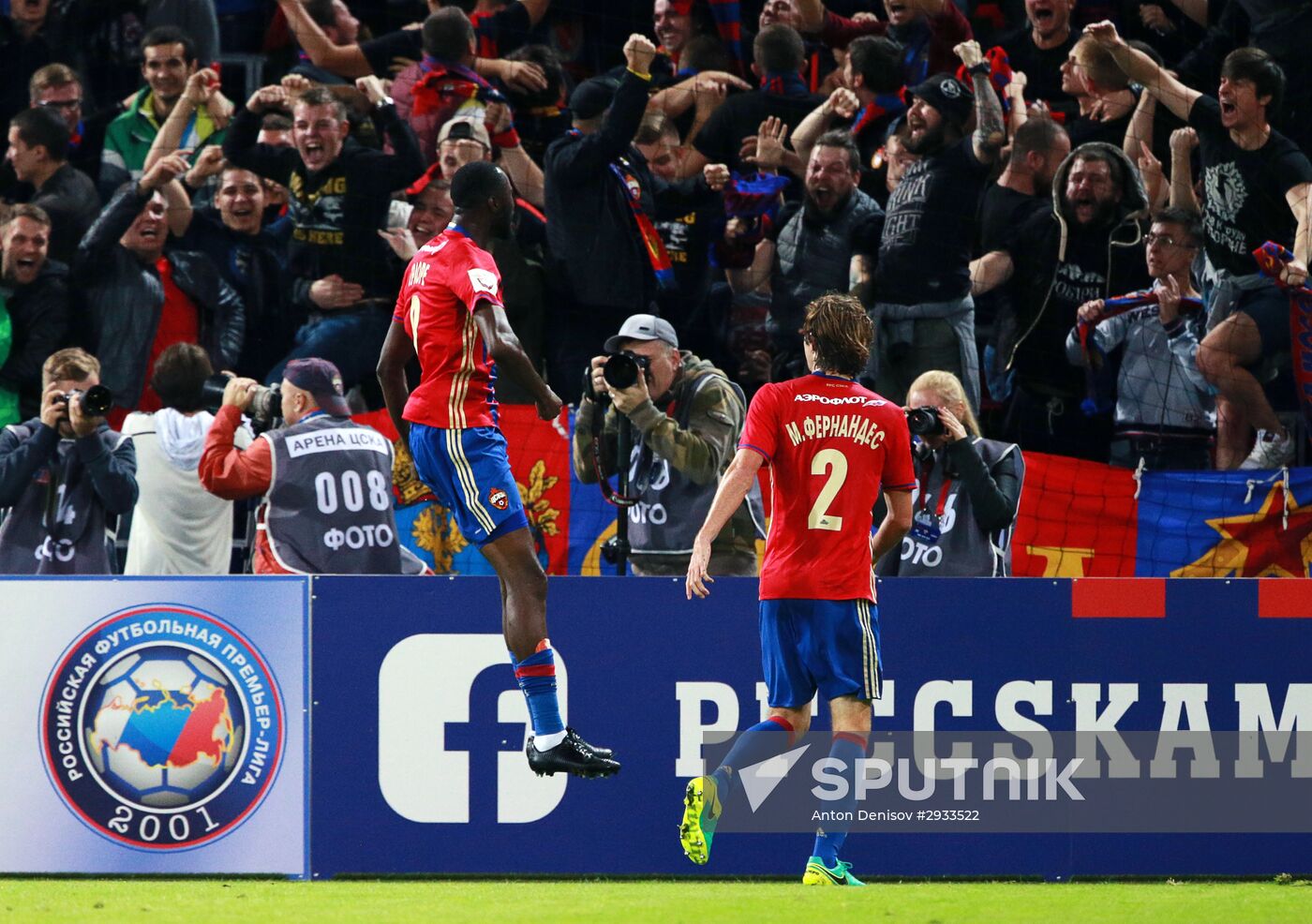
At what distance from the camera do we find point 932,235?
26.8ft

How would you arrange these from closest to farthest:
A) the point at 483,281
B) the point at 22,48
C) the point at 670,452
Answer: the point at 483,281 < the point at 670,452 < the point at 22,48

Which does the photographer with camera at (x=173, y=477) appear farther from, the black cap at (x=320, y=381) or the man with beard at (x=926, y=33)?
the man with beard at (x=926, y=33)

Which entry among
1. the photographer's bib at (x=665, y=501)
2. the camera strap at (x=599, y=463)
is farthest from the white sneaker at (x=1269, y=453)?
the camera strap at (x=599, y=463)

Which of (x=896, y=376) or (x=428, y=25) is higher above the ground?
(x=428, y=25)

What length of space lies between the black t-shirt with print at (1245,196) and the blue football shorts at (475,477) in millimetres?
4670

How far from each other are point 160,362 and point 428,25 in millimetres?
2780

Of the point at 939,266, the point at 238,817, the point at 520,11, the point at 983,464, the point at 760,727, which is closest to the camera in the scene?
the point at 760,727

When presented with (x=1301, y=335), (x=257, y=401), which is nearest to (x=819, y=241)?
(x=1301, y=335)

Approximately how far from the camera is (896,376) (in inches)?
323

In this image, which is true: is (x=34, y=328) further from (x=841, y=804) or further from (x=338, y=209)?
(x=841, y=804)

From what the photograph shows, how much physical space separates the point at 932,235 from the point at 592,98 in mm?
2026

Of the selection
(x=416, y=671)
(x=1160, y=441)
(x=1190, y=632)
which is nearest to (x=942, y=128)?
(x=1160, y=441)

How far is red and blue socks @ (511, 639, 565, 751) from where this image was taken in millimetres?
5113

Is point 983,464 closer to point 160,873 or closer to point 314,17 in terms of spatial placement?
point 160,873
